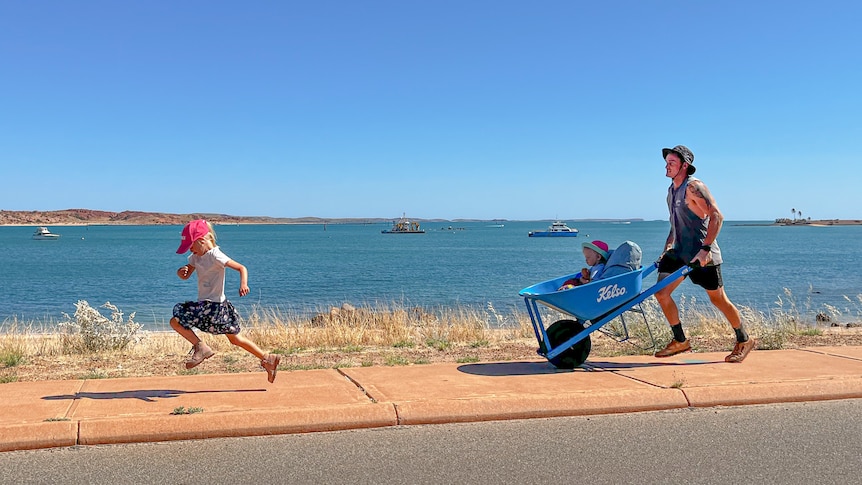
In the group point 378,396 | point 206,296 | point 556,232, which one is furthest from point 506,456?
point 556,232

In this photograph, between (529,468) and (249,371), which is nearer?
(529,468)

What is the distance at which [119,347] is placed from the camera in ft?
33.4

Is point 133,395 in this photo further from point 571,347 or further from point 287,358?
point 571,347

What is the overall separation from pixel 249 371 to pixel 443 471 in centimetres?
382

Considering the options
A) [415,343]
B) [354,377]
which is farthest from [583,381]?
[415,343]

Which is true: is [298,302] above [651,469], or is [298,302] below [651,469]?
below

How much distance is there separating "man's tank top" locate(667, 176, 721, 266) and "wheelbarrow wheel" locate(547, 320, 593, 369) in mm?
1272

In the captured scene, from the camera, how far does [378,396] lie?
6.31 m

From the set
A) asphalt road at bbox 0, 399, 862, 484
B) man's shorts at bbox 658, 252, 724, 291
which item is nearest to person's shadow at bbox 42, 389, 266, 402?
asphalt road at bbox 0, 399, 862, 484

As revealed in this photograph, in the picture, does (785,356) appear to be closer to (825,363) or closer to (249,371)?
(825,363)

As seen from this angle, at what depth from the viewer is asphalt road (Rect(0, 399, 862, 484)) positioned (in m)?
4.70

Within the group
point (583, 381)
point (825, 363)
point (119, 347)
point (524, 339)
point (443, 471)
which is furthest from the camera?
point (524, 339)

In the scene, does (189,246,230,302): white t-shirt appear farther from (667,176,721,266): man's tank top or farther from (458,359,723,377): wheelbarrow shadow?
(667,176,721,266): man's tank top

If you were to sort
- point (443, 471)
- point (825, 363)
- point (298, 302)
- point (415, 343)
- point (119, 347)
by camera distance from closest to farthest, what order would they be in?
1. point (443, 471)
2. point (825, 363)
3. point (119, 347)
4. point (415, 343)
5. point (298, 302)
